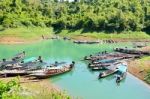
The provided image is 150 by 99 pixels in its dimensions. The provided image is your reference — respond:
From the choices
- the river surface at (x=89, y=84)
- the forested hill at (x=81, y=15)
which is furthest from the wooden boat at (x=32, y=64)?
the forested hill at (x=81, y=15)

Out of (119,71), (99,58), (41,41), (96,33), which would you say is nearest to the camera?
(119,71)

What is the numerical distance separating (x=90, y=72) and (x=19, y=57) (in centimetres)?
1433

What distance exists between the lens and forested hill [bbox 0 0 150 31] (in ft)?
313

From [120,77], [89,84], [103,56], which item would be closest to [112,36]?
[103,56]

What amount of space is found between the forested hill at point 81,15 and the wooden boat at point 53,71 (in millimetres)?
43453

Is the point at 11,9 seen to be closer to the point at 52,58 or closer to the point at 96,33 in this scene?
the point at 96,33

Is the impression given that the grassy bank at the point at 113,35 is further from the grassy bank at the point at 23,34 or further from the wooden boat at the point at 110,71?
the wooden boat at the point at 110,71

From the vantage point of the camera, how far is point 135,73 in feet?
163

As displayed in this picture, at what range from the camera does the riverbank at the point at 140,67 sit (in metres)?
48.4

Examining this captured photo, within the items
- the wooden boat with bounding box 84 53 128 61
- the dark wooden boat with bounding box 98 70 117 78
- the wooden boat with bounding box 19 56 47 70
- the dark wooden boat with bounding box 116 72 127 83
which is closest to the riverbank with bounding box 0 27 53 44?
the wooden boat with bounding box 84 53 128 61

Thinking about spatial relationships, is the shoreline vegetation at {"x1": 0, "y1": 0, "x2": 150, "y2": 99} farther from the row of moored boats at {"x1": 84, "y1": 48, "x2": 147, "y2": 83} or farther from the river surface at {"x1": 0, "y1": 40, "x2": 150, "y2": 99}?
the row of moored boats at {"x1": 84, "y1": 48, "x2": 147, "y2": 83}

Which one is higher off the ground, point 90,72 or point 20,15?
point 20,15

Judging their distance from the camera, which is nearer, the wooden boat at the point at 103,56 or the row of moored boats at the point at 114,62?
the row of moored boats at the point at 114,62

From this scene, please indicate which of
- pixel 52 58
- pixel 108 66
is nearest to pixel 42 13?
pixel 52 58
